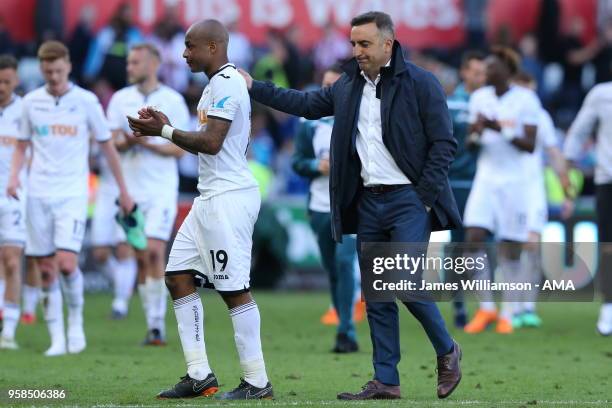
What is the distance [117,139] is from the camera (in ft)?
46.8

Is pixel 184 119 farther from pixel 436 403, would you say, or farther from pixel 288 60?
pixel 288 60

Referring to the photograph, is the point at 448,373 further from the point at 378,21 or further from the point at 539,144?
the point at 539,144

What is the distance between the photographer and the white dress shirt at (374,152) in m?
9.11

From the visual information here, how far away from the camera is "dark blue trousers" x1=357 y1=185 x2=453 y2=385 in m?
9.05

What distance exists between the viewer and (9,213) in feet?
42.4

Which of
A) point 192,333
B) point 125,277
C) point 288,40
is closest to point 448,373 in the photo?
point 192,333

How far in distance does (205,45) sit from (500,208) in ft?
23.2

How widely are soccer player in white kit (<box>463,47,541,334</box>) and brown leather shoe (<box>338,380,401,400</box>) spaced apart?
615cm

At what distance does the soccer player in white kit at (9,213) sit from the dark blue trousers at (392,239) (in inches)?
189

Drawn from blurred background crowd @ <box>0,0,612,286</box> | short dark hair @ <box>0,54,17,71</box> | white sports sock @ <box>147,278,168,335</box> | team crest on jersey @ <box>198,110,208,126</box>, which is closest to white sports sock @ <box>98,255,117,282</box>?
blurred background crowd @ <box>0,0,612,286</box>

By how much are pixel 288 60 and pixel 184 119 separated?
1020cm

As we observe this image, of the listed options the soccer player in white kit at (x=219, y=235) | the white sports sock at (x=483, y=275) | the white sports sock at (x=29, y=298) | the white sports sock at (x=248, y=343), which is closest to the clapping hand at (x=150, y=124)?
the soccer player in white kit at (x=219, y=235)

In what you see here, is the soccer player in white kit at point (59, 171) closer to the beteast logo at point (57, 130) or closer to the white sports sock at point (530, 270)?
the beteast logo at point (57, 130)

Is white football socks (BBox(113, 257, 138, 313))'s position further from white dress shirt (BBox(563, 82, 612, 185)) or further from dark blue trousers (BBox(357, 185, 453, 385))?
dark blue trousers (BBox(357, 185, 453, 385))
